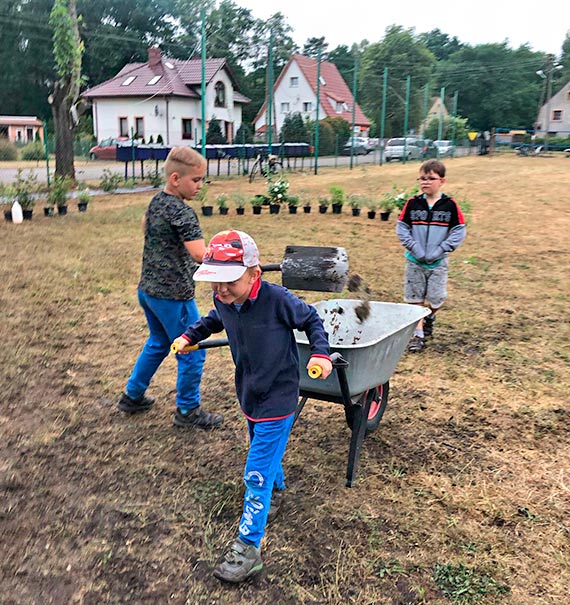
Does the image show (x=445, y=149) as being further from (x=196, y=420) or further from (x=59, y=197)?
(x=196, y=420)

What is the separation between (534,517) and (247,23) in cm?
5235

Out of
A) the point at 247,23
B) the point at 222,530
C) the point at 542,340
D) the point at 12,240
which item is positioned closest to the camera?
the point at 222,530

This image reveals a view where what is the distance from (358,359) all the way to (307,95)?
165 feet

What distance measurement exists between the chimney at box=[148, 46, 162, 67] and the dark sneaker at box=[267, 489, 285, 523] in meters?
41.4

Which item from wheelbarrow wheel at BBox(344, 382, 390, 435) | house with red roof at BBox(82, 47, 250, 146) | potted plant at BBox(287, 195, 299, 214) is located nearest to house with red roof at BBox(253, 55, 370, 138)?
house with red roof at BBox(82, 47, 250, 146)

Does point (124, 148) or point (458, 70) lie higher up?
point (458, 70)

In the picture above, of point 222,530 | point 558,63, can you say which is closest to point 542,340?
point 222,530

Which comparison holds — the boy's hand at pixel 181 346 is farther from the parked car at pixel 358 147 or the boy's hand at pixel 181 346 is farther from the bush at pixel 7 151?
the parked car at pixel 358 147

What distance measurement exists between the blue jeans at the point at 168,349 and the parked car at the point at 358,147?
33.4 meters

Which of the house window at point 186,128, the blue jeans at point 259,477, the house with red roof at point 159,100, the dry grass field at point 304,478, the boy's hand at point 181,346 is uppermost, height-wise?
the house with red roof at point 159,100

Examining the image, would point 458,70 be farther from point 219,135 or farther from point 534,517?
point 534,517

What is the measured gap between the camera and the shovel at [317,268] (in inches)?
135

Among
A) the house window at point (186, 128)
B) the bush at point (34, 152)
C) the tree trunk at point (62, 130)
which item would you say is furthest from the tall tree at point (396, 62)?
the tree trunk at point (62, 130)

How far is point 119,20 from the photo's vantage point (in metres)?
52.6
